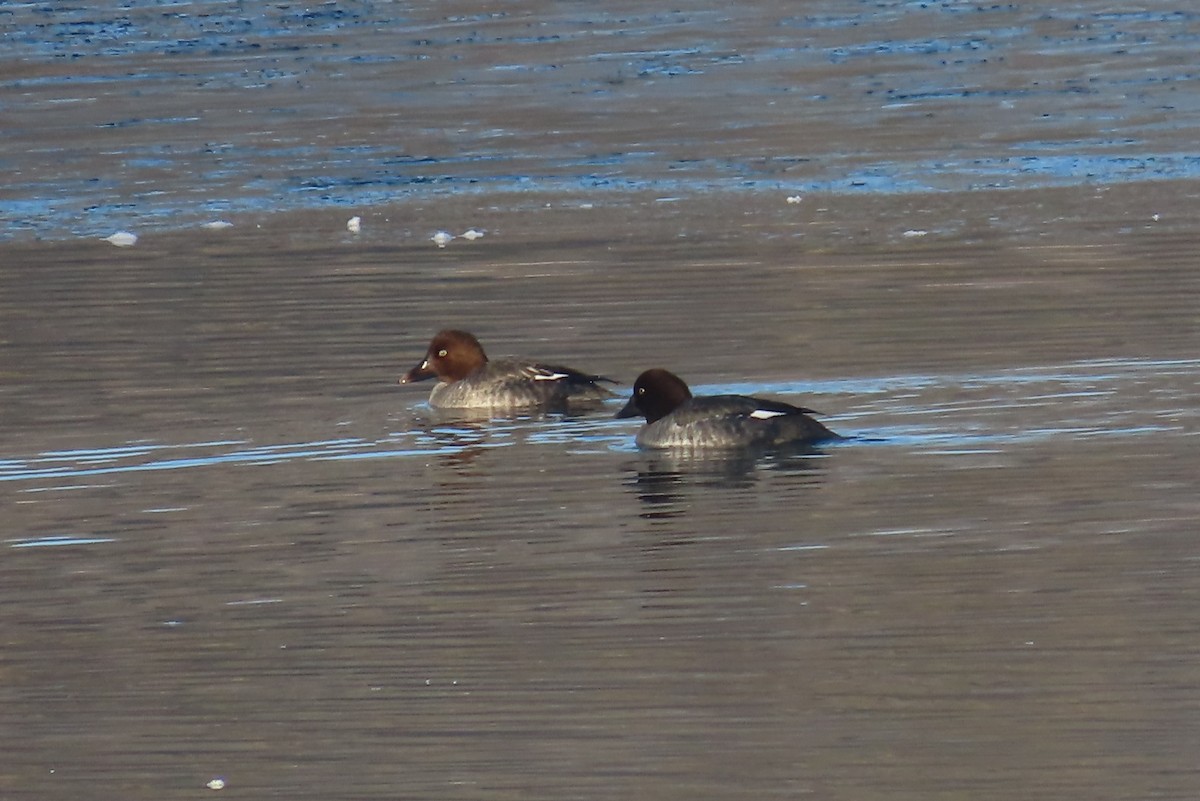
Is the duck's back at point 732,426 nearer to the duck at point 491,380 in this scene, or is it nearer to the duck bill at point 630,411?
the duck bill at point 630,411

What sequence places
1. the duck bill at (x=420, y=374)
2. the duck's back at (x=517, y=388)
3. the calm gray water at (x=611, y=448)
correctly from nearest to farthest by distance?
the calm gray water at (x=611, y=448), the duck's back at (x=517, y=388), the duck bill at (x=420, y=374)

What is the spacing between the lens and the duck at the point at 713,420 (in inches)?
454

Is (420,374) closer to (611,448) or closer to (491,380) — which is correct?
(491,380)

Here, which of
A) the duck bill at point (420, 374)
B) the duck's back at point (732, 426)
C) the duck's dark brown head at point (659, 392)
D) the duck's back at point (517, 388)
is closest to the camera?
the duck's back at point (732, 426)

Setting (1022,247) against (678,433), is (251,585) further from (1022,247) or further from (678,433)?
(1022,247)

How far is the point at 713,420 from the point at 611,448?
625mm

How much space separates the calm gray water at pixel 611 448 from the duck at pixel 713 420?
0.65 feet

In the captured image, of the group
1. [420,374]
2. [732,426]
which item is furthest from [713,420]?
[420,374]

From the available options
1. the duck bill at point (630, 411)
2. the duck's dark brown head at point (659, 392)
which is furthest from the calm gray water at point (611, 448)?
the duck's dark brown head at point (659, 392)

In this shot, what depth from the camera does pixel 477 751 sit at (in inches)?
281

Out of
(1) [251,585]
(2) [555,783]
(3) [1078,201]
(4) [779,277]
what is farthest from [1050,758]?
(3) [1078,201]

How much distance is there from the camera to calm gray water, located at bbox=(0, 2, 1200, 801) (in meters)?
7.27

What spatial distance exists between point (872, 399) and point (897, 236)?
568 centimetres

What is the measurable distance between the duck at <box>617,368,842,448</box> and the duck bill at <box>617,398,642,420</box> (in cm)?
1
